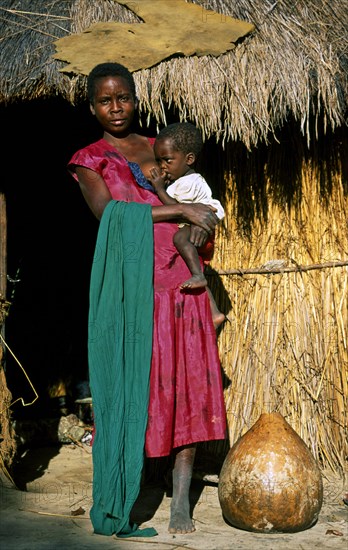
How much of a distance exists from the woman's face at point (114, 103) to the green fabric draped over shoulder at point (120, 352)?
417 mm

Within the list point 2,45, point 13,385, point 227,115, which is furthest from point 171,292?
point 13,385

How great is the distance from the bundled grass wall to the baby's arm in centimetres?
100

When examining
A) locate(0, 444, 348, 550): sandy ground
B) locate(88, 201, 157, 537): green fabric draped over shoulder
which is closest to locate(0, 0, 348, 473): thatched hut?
locate(0, 444, 348, 550): sandy ground

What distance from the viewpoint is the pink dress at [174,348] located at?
139 inches

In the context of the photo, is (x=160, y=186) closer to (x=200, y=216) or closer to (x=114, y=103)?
(x=200, y=216)

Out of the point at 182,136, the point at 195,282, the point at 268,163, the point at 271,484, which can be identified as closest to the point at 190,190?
the point at 182,136

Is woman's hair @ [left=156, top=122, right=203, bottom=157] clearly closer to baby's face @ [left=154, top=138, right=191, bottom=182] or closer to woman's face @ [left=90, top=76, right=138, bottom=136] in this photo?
baby's face @ [left=154, top=138, right=191, bottom=182]

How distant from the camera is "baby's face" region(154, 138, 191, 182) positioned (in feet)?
12.1

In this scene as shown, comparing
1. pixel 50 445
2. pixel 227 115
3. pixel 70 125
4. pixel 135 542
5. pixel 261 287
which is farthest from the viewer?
pixel 70 125

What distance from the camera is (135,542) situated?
11.0 feet

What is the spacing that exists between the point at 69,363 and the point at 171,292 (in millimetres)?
2577

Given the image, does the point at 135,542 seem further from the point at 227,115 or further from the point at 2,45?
the point at 2,45

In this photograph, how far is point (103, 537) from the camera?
3.43 metres

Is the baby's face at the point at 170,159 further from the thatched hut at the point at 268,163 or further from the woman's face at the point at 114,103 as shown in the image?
the thatched hut at the point at 268,163
